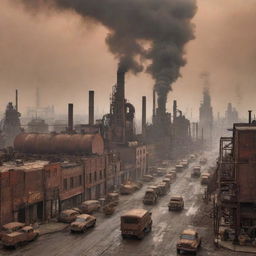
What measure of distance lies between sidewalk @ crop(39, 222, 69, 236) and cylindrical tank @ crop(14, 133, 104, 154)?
18.4 meters

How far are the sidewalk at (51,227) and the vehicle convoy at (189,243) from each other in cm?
1158

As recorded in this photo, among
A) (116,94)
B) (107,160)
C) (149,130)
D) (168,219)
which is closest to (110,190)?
(107,160)

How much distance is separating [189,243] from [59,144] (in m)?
31.3

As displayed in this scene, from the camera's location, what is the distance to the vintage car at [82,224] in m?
32.1

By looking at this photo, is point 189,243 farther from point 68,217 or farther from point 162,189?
point 162,189

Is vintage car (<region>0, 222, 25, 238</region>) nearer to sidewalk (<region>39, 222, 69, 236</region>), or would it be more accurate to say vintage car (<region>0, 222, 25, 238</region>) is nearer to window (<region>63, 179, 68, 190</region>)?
sidewalk (<region>39, 222, 69, 236</region>)

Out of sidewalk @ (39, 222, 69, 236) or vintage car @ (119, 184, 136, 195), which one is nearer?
sidewalk @ (39, 222, 69, 236)

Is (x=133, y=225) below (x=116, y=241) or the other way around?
the other way around

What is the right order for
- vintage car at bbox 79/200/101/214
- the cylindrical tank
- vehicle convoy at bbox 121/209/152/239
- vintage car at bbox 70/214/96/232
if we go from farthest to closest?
the cylindrical tank < vintage car at bbox 79/200/101/214 < vintage car at bbox 70/214/96/232 < vehicle convoy at bbox 121/209/152/239

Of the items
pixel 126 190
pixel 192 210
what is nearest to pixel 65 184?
pixel 126 190

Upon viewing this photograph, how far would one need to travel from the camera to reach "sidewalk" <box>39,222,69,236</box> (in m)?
33.0

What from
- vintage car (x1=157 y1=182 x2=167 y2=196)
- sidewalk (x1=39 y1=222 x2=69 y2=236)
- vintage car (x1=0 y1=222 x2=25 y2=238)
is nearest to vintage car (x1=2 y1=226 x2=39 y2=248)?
vintage car (x1=0 y1=222 x2=25 y2=238)

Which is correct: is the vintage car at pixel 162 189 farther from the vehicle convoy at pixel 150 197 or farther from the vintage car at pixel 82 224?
the vintage car at pixel 82 224

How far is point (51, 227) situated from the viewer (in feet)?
113
